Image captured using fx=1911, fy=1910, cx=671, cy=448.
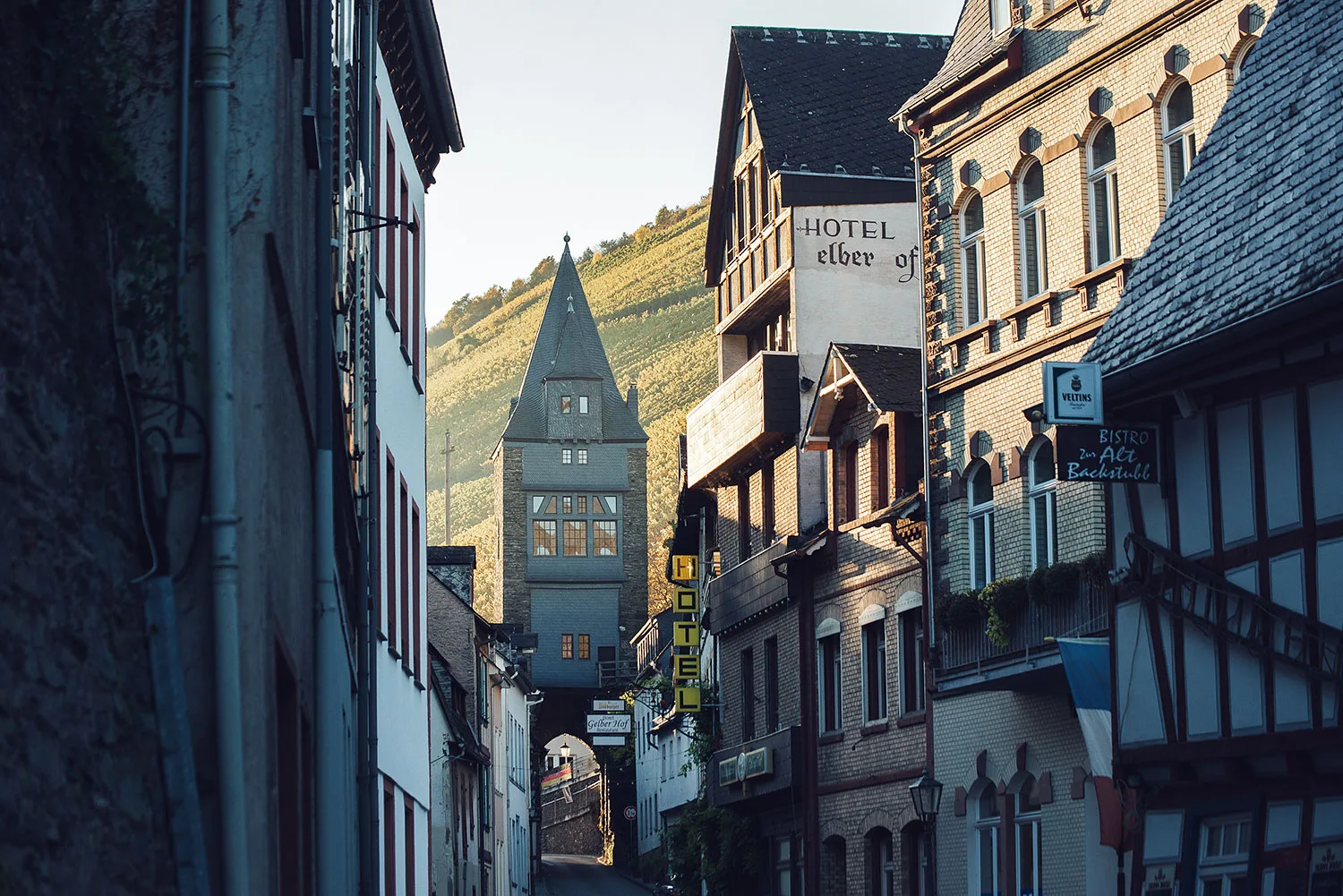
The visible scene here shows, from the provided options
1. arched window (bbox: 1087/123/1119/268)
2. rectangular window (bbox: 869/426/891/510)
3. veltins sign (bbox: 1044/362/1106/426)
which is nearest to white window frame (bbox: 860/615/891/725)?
rectangular window (bbox: 869/426/891/510)

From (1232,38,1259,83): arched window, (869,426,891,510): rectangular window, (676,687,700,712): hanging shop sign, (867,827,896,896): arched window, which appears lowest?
(867,827,896,896): arched window

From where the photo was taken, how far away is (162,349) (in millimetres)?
5875

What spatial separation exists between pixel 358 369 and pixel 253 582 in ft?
27.4

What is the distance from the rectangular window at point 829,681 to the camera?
102 ft

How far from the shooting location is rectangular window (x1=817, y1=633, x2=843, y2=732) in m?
31.1

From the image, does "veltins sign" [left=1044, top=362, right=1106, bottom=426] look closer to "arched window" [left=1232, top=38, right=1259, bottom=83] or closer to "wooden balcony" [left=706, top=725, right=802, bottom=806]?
"arched window" [left=1232, top=38, right=1259, bottom=83]

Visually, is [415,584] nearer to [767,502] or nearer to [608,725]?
[767,502]

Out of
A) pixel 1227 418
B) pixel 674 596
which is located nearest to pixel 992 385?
pixel 1227 418

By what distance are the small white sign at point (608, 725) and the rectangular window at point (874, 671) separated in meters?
27.6

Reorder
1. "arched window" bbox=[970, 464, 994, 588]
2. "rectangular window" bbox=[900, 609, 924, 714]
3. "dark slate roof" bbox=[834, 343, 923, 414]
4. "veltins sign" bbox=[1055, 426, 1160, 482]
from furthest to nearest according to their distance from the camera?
"dark slate roof" bbox=[834, 343, 923, 414] → "rectangular window" bbox=[900, 609, 924, 714] → "arched window" bbox=[970, 464, 994, 588] → "veltins sign" bbox=[1055, 426, 1160, 482]

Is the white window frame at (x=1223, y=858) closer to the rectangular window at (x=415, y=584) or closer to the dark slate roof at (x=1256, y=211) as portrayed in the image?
the dark slate roof at (x=1256, y=211)

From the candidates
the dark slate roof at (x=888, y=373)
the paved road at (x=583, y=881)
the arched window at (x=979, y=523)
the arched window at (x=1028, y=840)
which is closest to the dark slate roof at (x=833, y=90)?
the dark slate roof at (x=888, y=373)

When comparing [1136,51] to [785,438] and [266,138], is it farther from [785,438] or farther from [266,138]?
[266,138]

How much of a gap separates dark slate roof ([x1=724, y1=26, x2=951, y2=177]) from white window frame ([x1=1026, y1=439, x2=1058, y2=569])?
12.7m
